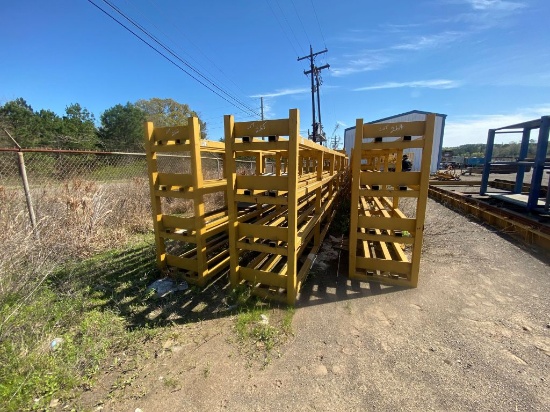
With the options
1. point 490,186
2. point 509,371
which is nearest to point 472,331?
point 509,371

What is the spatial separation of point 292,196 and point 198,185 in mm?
1198

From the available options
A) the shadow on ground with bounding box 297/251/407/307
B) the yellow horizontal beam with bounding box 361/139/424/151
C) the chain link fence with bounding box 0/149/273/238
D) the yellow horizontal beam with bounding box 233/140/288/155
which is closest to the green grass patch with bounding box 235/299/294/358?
the shadow on ground with bounding box 297/251/407/307

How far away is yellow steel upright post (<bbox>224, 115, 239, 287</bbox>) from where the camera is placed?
279cm

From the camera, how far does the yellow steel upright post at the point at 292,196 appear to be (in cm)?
248

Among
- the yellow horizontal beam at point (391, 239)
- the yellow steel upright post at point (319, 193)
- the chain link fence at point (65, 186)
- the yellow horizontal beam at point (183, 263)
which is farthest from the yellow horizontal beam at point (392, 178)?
the chain link fence at point (65, 186)

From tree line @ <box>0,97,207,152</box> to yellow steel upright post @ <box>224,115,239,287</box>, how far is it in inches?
920

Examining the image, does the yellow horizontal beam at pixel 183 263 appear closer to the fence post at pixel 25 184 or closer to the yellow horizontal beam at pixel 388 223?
the fence post at pixel 25 184

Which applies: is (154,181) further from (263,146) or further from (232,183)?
(263,146)

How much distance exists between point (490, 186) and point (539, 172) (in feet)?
20.7

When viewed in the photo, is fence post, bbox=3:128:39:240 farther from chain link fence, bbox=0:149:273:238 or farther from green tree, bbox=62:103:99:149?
green tree, bbox=62:103:99:149

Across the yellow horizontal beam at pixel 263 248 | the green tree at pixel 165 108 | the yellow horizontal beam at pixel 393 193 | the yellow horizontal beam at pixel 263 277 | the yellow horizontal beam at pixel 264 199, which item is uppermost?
the green tree at pixel 165 108

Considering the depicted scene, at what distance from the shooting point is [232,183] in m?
2.89

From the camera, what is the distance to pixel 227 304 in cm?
291

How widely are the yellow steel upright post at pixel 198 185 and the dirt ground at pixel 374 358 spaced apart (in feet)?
2.78
